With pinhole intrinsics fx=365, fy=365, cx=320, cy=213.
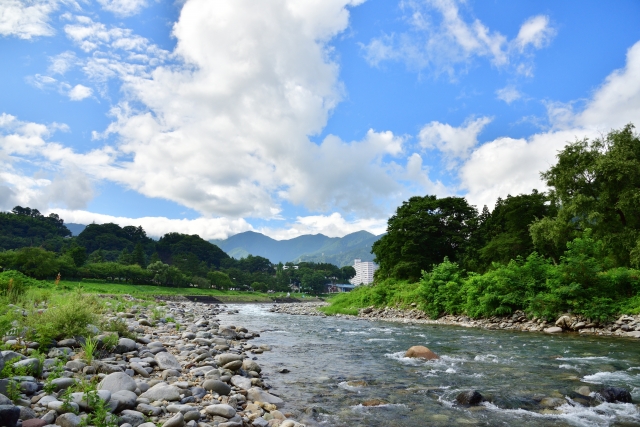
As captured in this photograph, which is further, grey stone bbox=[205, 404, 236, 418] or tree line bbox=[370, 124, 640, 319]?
tree line bbox=[370, 124, 640, 319]

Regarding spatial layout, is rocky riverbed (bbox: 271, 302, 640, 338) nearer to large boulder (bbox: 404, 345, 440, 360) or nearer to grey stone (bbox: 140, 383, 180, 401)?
large boulder (bbox: 404, 345, 440, 360)

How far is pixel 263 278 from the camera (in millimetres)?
140750

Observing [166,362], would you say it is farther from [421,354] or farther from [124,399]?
[421,354]

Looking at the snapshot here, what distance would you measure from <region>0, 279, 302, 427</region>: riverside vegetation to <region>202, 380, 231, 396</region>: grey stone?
0.06 feet

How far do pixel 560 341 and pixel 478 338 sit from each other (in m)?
3.28

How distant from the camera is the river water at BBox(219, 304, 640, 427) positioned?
21.9 feet

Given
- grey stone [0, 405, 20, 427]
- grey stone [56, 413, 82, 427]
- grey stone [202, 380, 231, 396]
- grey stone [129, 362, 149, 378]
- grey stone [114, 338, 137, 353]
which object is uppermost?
grey stone [0, 405, 20, 427]

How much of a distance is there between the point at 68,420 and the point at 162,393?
1968 mm

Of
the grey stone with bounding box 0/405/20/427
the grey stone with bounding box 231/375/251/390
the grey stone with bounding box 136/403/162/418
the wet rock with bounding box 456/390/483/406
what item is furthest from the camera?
the grey stone with bounding box 231/375/251/390

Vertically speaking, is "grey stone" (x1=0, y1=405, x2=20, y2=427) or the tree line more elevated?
the tree line

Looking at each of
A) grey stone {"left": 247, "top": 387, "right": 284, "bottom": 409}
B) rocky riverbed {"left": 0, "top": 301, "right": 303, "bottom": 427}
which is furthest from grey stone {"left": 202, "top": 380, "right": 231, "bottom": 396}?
grey stone {"left": 247, "top": 387, "right": 284, "bottom": 409}

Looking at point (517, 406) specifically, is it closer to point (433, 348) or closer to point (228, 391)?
point (228, 391)

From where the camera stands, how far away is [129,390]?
598 cm

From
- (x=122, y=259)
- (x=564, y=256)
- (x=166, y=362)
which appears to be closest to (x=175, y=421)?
(x=166, y=362)
